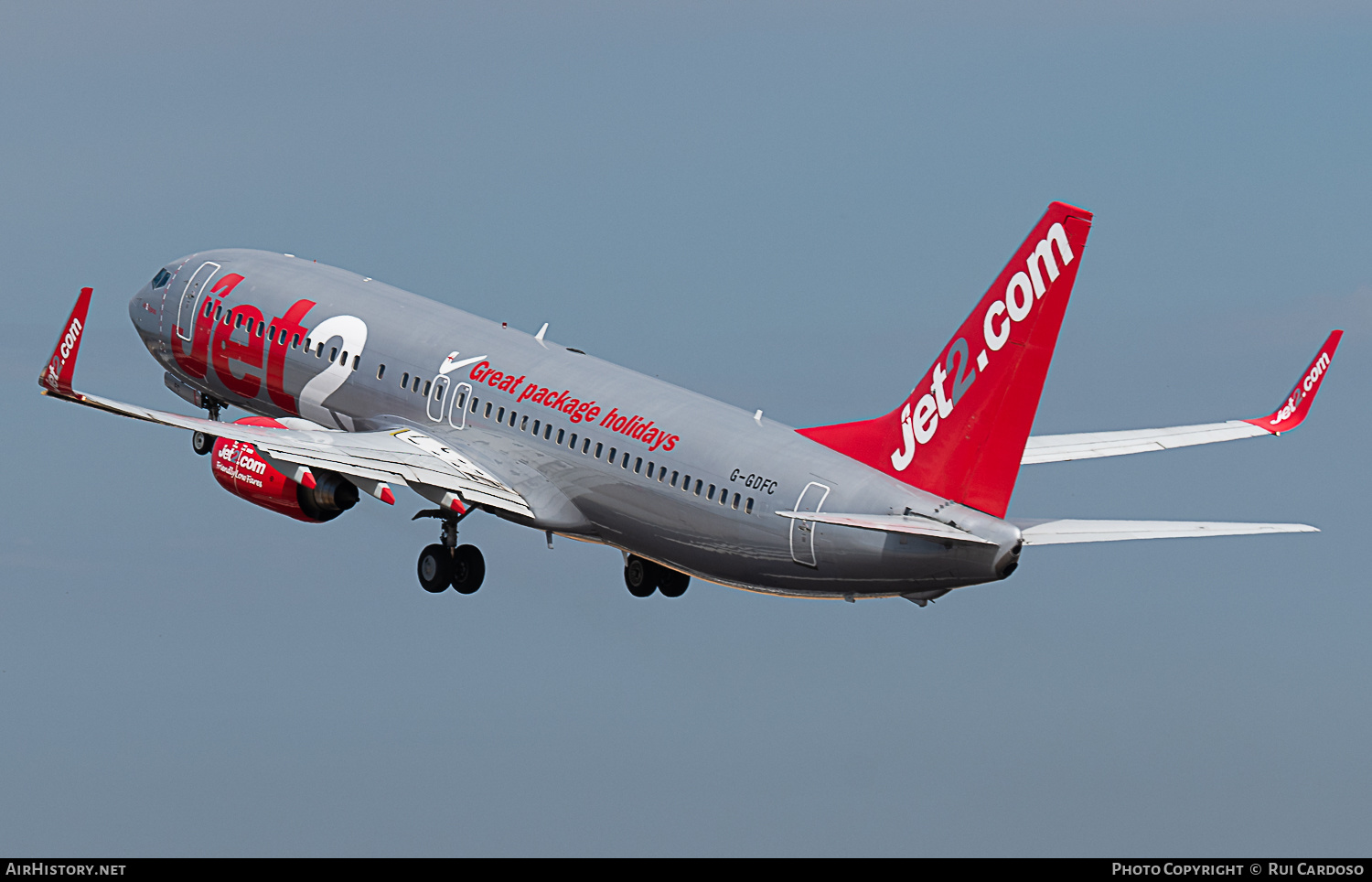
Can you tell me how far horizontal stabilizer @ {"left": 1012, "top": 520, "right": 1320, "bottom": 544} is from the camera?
128 ft

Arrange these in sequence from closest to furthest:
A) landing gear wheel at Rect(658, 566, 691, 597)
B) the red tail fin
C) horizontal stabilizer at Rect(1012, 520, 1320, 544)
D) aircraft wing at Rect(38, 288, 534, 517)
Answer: horizontal stabilizer at Rect(1012, 520, 1320, 544), the red tail fin, aircraft wing at Rect(38, 288, 534, 517), landing gear wheel at Rect(658, 566, 691, 597)

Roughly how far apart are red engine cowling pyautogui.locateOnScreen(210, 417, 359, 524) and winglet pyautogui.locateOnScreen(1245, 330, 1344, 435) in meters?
23.2

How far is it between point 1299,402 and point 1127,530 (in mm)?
16187

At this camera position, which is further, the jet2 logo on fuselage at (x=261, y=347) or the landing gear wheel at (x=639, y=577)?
the jet2 logo on fuselage at (x=261, y=347)

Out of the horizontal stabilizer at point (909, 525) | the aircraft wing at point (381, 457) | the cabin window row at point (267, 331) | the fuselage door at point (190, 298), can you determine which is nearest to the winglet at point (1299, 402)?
the horizontal stabilizer at point (909, 525)

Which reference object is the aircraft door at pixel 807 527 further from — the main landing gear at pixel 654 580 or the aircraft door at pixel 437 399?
the aircraft door at pixel 437 399

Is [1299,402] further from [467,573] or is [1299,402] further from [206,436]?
[206,436]

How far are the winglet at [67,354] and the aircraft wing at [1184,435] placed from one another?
73.4ft

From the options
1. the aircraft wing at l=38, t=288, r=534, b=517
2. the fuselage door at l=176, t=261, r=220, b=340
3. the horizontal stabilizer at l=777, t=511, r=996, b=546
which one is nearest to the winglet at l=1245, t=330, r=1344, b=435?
the horizontal stabilizer at l=777, t=511, r=996, b=546

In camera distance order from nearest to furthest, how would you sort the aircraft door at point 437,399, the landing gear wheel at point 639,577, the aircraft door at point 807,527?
the aircraft door at point 807,527, the aircraft door at point 437,399, the landing gear wheel at point 639,577

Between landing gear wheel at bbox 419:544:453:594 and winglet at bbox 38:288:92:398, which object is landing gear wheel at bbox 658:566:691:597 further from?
winglet at bbox 38:288:92:398

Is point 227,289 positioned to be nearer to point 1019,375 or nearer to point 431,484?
point 431,484

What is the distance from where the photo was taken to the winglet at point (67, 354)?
47156 millimetres

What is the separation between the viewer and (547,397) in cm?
5097
